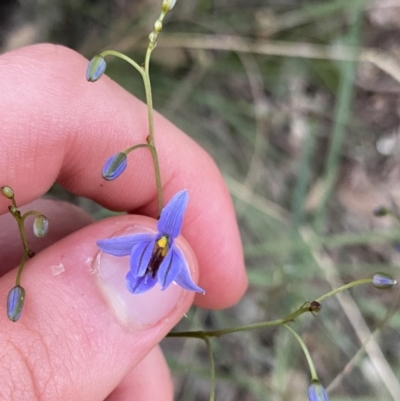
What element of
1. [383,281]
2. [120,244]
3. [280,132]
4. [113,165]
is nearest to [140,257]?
[120,244]

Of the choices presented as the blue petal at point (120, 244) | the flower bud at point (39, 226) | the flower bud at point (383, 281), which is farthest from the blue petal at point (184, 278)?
the flower bud at point (383, 281)

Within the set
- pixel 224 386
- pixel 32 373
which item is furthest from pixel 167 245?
pixel 224 386

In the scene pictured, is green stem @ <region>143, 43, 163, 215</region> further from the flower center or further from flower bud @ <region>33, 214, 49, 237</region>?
flower bud @ <region>33, 214, 49, 237</region>

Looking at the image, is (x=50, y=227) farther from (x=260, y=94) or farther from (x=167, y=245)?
(x=260, y=94)

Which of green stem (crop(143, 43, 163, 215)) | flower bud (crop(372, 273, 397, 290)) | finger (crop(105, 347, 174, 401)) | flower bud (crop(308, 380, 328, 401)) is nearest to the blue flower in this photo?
green stem (crop(143, 43, 163, 215))

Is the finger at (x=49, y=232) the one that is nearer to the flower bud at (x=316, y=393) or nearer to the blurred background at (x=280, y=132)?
the blurred background at (x=280, y=132)
